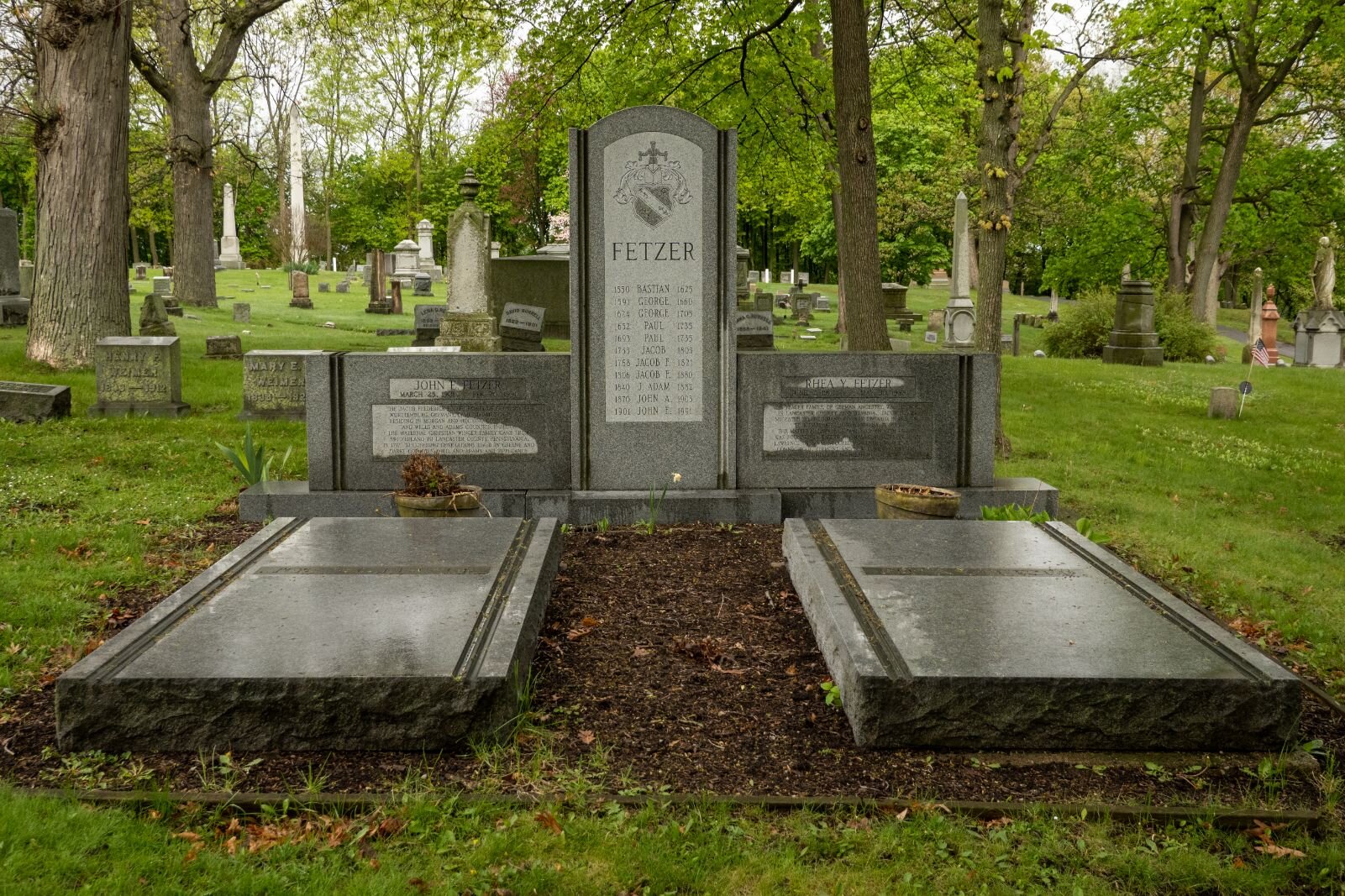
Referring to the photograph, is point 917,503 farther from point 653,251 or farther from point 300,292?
point 300,292

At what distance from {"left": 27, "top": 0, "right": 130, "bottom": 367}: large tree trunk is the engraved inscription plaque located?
26.4 feet

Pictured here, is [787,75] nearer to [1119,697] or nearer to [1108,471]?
[1108,471]


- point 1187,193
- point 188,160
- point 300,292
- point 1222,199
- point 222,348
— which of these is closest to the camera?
point 222,348

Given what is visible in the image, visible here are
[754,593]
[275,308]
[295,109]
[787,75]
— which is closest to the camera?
[754,593]

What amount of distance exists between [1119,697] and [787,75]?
1295 centimetres

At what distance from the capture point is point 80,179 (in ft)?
44.7

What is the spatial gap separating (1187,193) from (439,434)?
2644 cm

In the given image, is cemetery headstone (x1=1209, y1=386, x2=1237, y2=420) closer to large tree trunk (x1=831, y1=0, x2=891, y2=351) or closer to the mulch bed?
large tree trunk (x1=831, y1=0, x2=891, y2=351)

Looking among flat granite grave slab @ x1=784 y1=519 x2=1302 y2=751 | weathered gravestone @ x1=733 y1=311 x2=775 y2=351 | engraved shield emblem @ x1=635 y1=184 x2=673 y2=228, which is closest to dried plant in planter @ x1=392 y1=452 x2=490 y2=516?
engraved shield emblem @ x1=635 y1=184 x2=673 y2=228

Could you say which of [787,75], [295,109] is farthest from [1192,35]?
[295,109]

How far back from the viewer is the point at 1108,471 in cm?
1020

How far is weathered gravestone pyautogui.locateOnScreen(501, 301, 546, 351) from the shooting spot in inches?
723

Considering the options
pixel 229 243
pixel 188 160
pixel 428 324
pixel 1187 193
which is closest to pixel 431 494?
pixel 428 324

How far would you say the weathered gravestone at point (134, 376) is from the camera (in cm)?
1175
